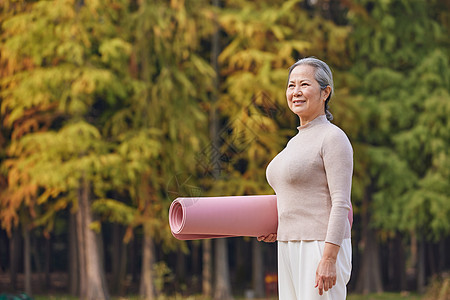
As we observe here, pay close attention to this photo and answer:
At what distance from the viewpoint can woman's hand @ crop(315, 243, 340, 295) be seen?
104 inches

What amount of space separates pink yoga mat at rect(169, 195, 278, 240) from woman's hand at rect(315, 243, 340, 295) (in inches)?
14.8

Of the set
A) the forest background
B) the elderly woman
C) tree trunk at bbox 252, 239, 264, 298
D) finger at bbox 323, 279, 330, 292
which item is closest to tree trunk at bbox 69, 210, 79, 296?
the forest background

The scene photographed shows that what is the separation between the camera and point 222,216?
9.34 feet

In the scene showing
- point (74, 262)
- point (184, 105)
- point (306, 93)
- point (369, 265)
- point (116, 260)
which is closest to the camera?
point (306, 93)

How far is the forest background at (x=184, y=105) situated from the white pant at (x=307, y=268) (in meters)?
9.63

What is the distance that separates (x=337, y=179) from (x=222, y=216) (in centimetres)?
47

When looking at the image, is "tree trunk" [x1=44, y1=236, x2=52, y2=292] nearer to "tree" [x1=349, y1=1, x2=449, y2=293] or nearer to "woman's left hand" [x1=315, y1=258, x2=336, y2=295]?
"tree" [x1=349, y1=1, x2=449, y2=293]

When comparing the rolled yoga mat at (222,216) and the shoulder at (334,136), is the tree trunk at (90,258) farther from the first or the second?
the shoulder at (334,136)

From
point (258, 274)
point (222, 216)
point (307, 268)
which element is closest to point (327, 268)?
point (307, 268)

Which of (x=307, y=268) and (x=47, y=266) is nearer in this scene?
(x=307, y=268)

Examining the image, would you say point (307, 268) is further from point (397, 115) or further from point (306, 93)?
point (397, 115)

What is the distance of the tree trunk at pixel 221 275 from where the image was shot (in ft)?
51.7

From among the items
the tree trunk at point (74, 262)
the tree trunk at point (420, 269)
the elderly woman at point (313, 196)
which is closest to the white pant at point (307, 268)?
the elderly woman at point (313, 196)

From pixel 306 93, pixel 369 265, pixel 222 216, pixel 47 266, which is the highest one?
pixel 306 93
